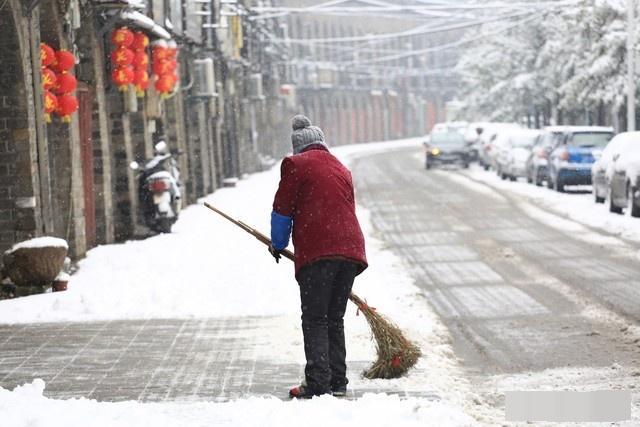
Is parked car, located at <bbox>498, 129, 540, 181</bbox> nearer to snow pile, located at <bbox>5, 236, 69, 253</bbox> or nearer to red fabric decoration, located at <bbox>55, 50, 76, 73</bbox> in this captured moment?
red fabric decoration, located at <bbox>55, 50, 76, 73</bbox>

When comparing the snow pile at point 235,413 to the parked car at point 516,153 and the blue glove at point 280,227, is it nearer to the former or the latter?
the blue glove at point 280,227

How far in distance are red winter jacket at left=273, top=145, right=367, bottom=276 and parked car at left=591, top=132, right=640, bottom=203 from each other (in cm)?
1855

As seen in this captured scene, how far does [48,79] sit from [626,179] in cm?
1212

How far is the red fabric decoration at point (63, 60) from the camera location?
18.4 metres

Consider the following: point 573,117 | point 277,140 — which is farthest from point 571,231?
point 277,140

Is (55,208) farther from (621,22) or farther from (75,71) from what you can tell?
(621,22)

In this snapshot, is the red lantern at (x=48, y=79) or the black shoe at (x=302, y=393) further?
the red lantern at (x=48, y=79)

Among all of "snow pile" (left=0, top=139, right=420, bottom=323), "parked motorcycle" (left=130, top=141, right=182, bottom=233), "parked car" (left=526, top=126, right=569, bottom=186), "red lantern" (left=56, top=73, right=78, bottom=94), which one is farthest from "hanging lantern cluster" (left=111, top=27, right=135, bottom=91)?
"parked car" (left=526, top=126, right=569, bottom=186)

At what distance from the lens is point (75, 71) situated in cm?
2139

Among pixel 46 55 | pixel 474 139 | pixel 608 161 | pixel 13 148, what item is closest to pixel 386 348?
pixel 13 148

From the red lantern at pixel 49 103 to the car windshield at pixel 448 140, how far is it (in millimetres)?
37214

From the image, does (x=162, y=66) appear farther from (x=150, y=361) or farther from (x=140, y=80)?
(x=150, y=361)

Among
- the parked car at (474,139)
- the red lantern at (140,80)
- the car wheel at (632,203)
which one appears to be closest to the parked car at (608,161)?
the car wheel at (632,203)

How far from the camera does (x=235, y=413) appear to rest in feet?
27.7
